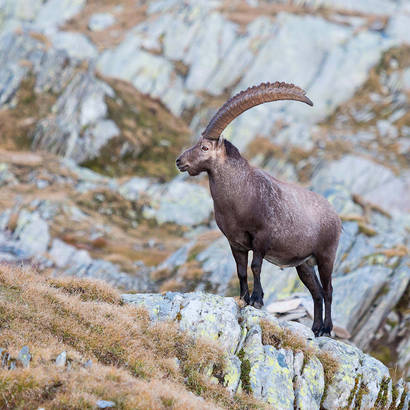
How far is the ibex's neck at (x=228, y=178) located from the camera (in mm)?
12430

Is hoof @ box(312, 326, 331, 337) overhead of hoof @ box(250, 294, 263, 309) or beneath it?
beneath

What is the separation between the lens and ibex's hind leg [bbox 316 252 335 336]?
557 inches

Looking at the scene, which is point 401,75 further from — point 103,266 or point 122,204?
point 103,266

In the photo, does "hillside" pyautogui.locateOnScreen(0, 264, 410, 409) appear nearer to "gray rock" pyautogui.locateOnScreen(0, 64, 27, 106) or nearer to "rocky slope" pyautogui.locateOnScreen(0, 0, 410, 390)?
"rocky slope" pyautogui.locateOnScreen(0, 0, 410, 390)

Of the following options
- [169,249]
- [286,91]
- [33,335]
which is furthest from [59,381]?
[169,249]

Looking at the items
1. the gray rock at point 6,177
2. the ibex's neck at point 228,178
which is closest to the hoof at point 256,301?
the ibex's neck at point 228,178

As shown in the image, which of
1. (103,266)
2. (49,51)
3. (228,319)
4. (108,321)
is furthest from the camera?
(49,51)

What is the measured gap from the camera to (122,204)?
1822 inches

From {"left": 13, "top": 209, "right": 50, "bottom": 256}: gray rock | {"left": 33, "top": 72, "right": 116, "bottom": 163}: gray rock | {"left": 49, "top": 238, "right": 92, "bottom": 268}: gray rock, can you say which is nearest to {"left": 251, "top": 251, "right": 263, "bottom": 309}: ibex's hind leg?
{"left": 49, "top": 238, "right": 92, "bottom": 268}: gray rock

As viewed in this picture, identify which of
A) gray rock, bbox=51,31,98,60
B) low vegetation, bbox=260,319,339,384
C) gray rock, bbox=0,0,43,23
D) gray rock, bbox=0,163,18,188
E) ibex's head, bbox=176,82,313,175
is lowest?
gray rock, bbox=0,163,18,188

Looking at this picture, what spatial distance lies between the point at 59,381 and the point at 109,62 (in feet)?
238

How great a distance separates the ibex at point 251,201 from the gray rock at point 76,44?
69680mm

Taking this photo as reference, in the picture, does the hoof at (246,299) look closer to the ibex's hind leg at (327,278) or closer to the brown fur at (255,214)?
the brown fur at (255,214)

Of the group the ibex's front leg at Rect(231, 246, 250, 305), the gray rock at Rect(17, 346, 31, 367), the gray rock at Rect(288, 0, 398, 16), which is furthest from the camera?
the gray rock at Rect(288, 0, 398, 16)
